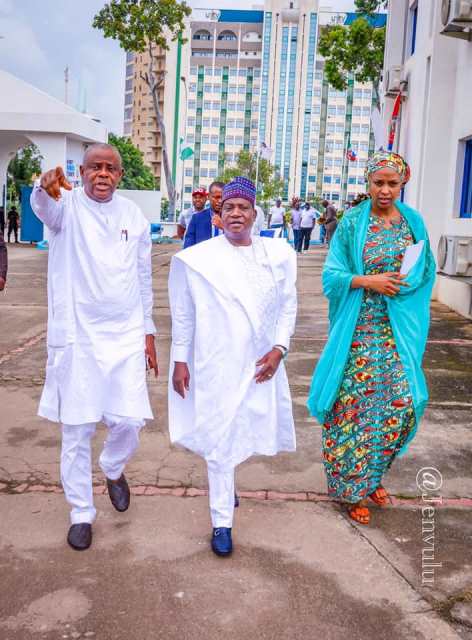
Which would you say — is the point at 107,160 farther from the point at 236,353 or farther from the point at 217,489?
the point at 217,489

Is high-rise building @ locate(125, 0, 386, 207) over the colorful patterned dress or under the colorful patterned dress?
over

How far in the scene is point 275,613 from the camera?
3146 millimetres

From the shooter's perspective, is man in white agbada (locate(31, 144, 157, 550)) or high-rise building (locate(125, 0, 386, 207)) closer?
man in white agbada (locate(31, 144, 157, 550))

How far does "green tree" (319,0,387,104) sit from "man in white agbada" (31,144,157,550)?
23573 millimetres

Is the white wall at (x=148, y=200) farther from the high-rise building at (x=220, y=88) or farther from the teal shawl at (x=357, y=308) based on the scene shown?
the high-rise building at (x=220, y=88)

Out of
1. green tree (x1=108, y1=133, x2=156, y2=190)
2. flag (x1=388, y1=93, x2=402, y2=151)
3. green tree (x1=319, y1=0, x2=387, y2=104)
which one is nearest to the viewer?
flag (x1=388, y1=93, x2=402, y2=151)

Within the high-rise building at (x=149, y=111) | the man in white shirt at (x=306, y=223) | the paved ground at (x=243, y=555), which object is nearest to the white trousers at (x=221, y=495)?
the paved ground at (x=243, y=555)

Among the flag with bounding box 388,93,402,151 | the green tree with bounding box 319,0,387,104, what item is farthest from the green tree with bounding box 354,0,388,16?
the flag with bounding box 388,93,402,151

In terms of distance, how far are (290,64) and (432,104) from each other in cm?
11504

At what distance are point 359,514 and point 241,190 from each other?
5.97 ft

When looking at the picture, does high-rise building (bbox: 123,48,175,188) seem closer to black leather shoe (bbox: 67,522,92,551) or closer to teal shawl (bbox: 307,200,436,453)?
teal shawl (bbox: 307,200,436,453)

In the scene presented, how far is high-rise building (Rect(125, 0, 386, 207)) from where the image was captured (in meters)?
123

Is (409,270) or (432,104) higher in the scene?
(432,104)

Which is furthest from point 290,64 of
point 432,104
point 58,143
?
point 432,104
